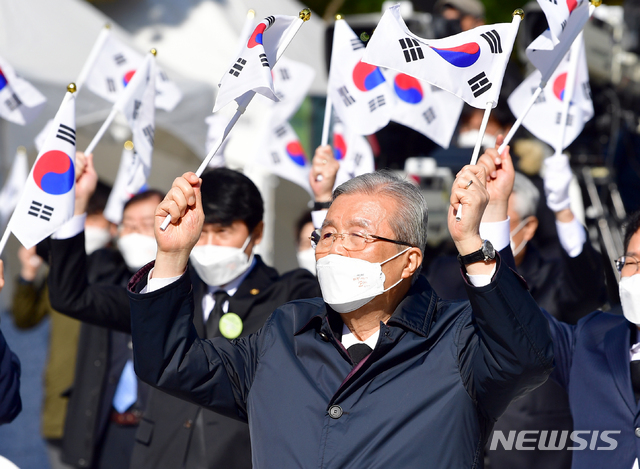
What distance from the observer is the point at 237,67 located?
2.80m

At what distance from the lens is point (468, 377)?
7.18 feet

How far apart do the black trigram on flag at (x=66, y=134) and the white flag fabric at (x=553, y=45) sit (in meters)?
1.84

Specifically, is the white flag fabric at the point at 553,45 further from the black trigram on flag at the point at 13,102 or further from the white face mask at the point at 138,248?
the black trigram on flag at the point at 13,102

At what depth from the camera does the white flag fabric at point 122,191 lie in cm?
433

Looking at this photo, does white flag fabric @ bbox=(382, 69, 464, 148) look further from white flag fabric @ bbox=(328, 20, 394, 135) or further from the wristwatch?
the wristwatch

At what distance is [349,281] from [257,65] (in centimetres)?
85

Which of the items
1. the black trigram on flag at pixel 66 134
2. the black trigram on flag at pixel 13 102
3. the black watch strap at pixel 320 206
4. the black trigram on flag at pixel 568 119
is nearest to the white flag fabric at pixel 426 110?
the black trigram on flag at pixel 568 119

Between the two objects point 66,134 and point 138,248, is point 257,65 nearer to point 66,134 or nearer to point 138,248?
point 66,134

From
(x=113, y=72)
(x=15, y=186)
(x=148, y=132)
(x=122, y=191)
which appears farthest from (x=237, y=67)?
(x=15, y=186)

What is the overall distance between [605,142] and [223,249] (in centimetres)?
469

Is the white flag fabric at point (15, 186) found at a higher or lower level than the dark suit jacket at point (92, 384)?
higher

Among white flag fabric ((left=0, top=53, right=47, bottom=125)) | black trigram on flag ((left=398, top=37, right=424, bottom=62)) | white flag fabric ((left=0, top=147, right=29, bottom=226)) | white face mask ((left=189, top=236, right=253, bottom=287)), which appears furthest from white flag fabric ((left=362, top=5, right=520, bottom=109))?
white flag fabric ((left=0, top=147, right=29, bottom=226))

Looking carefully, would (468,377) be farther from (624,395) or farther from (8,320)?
(8,320)

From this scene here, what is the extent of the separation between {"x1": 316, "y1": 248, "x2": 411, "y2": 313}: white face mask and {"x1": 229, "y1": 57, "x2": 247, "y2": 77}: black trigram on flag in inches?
31.2
